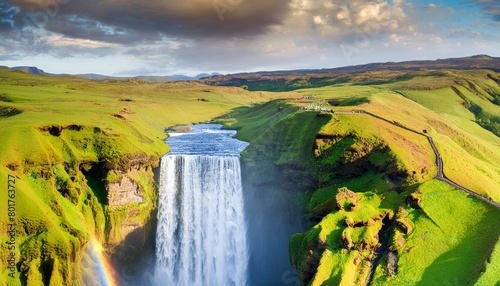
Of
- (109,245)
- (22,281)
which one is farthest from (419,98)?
(22,281)

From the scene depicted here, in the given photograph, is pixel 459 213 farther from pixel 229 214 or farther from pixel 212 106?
pixel 212 106

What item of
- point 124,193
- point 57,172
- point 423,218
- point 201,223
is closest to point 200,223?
point 201,223

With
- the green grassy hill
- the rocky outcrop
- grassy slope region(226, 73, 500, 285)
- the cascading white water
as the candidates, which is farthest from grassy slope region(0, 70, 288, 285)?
grassy slope region(226, 73, 500, 285)

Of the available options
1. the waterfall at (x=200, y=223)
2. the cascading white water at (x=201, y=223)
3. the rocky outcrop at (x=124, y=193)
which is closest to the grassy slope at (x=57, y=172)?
the rocky outcrop at (x=124, y=193)

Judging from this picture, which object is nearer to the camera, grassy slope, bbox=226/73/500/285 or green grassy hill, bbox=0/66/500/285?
grassy slope, bbox=226/73/500/285

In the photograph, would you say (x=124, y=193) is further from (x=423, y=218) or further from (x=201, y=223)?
(x=423, y=218)

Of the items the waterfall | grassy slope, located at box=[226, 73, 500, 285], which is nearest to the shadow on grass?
grassy slope, located at box=[226, 73, 500, 285]

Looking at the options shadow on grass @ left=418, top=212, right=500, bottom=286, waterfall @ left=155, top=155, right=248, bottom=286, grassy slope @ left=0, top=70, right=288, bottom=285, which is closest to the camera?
shadow on grass @ left=418, top=212, right=500, bottom=286

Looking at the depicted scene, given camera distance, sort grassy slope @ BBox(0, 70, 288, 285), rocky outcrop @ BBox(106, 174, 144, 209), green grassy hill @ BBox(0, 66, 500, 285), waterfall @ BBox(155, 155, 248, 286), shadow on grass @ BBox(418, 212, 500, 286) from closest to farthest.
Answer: shadow on grass @ BBox(418, 212, 500, 286), green grassy hill @ BBox(0, 66, 500, 285), grassy slope @ BBox(0, 70, 288, 285), rocky outcrop @ BBox(106, 174, 144, 209), waterfall @ BBox(155, 155, 248, 286)

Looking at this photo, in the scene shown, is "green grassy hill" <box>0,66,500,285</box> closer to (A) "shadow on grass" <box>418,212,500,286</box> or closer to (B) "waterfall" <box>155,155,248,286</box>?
(A) "shadow on grass" <box>418,212,500,286</box>
